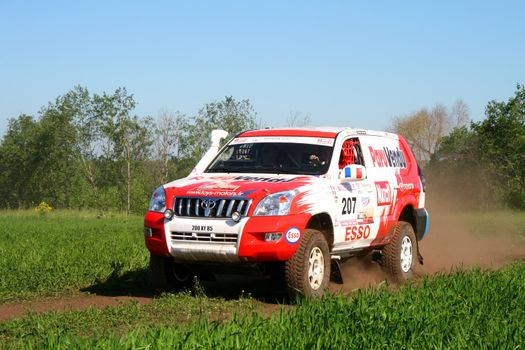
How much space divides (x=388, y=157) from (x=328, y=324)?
5737 millimetres

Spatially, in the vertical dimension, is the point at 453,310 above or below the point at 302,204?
below

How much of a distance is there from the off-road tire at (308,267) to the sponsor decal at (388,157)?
2236 millimetres

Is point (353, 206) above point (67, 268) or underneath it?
above

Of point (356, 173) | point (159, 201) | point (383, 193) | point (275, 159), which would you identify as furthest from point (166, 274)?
point (383, 193)

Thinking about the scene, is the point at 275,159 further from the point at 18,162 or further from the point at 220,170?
the point at 18,162

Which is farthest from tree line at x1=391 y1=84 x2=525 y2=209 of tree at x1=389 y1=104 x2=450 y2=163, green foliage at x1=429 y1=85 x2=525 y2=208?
tree at x1=389 y1=104 x2=450 y2=163

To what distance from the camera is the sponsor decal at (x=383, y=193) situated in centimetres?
1048

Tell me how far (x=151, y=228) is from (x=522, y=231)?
16.6m

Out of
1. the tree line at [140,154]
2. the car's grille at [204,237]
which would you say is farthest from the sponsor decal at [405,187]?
the tree line at [140,154]

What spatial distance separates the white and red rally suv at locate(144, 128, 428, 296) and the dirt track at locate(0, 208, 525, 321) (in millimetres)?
457

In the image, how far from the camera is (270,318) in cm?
606

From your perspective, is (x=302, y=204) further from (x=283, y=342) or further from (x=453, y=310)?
(x=283, y=342)

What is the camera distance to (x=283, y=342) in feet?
16.9

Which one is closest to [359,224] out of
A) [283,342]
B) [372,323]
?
[372,323]
